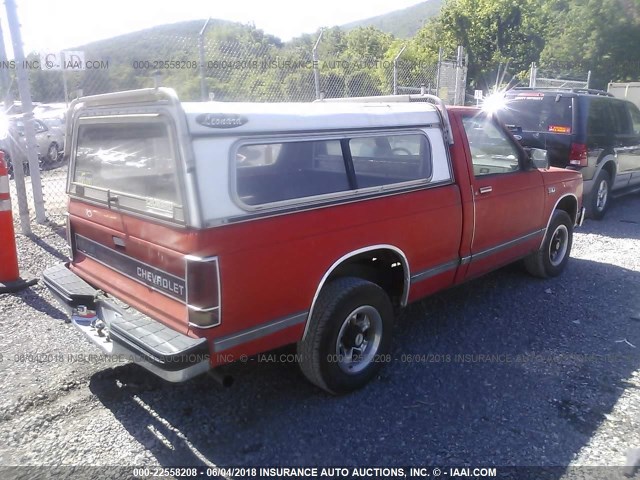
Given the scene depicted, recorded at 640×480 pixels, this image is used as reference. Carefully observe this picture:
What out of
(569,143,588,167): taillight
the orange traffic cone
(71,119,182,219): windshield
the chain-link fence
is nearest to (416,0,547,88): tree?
the chain-link fence

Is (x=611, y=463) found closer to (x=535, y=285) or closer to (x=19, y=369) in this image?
(x=535, y=285)

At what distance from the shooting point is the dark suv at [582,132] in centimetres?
750

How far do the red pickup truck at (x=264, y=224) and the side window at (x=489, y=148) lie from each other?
49 millimetres

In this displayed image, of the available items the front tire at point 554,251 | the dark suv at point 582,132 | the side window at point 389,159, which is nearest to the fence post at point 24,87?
the side window at point 389,159

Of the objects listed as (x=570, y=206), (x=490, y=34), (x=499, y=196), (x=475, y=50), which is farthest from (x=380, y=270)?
(x=490, y=34)

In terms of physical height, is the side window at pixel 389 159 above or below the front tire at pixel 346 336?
above

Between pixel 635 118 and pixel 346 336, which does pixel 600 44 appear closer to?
pixel 635 118

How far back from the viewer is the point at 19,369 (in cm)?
373

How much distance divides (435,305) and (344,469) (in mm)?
2418

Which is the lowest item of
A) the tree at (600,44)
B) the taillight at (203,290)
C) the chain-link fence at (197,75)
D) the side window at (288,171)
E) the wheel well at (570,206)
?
the wheel well at (570,206)

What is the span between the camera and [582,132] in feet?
24.5

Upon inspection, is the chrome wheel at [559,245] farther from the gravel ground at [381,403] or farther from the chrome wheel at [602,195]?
the chrome wheel at [602,195]

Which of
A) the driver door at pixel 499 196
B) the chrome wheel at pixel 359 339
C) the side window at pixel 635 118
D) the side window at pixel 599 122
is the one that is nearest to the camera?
the chrome wheel at pixel 359 339

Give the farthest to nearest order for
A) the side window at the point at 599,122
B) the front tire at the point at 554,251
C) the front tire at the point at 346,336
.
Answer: the side window at the point at 599,122 < the front tire at the point at 554,251 < the front tire at the point at 346,336
